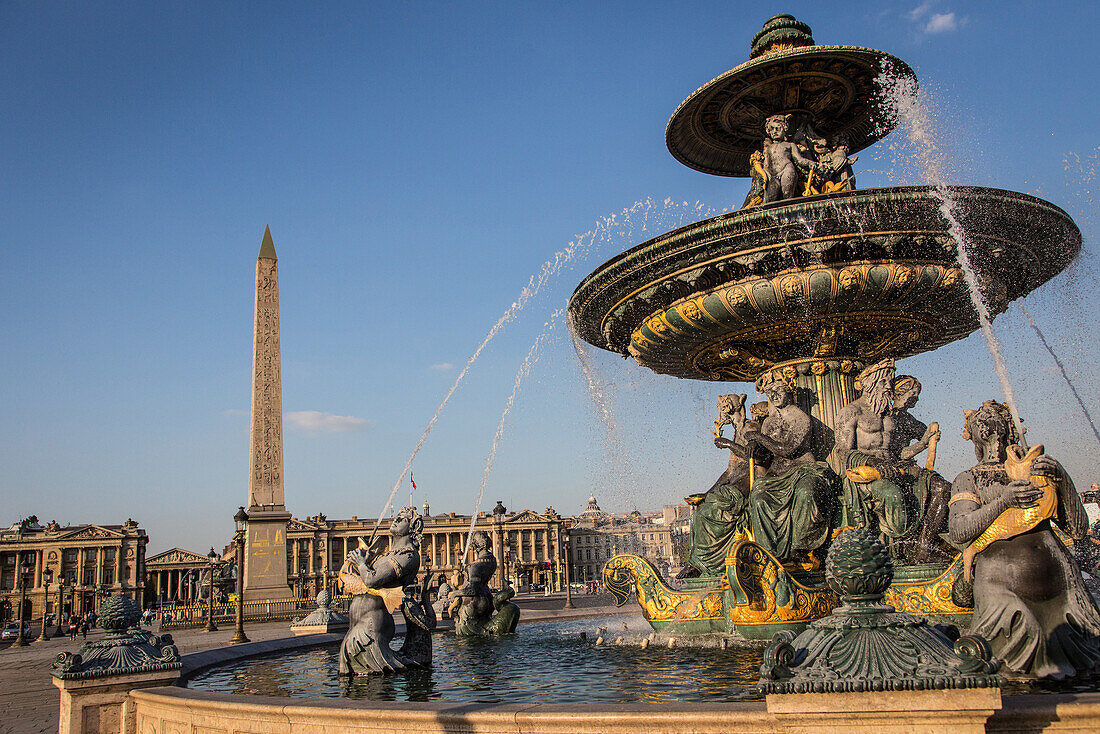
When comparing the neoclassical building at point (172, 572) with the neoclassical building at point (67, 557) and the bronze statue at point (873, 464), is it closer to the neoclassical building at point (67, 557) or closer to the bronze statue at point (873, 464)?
the neoclassical building at point (67, 557)

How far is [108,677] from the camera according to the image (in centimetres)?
534

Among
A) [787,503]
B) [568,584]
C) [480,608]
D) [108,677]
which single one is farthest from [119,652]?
[568,584]

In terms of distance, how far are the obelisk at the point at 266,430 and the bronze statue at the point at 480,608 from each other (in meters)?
18.2

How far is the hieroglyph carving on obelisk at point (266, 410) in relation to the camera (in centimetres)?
2833

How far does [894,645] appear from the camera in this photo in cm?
314

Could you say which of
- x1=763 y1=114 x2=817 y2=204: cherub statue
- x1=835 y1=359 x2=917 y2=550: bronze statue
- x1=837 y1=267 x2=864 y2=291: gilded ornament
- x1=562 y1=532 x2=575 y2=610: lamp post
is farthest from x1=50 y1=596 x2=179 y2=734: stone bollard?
x1=562 y1=532 x2=575 y2=610: lamp post

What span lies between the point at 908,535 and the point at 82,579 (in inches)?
4662

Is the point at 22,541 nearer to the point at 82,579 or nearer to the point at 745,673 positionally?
the point at 82,579

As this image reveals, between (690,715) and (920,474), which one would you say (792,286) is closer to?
(920,474)

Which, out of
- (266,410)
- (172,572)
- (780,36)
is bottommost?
(172,572)

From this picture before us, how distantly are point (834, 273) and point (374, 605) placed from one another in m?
5.47

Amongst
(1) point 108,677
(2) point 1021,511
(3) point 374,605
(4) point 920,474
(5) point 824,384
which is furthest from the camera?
(5) point 824,384

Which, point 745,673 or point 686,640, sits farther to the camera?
point 686,640

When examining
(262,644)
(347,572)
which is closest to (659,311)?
(347,572)
